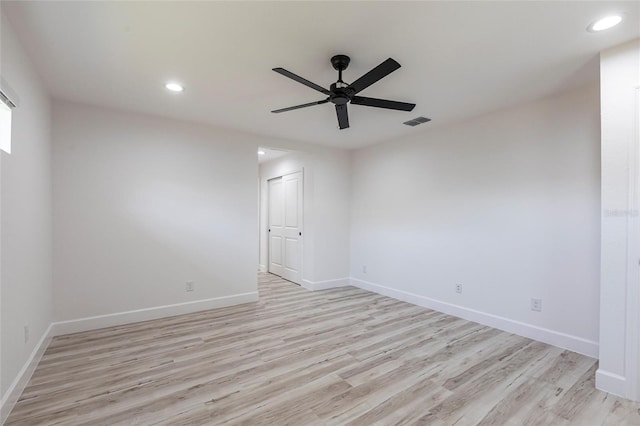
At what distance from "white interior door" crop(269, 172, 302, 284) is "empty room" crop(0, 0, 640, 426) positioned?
0.85 metres

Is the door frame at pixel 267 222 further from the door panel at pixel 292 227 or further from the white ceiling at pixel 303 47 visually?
the white ceiling at pixel 303 47

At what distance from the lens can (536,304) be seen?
10.0 ft

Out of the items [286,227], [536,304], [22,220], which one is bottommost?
[536,304]

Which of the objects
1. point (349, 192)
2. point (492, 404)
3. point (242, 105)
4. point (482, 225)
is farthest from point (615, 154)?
point (349, 192)

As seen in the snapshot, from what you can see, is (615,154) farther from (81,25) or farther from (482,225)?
(81,25)

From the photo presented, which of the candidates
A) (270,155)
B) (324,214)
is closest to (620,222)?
(324,214)

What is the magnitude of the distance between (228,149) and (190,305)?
217 centimetres

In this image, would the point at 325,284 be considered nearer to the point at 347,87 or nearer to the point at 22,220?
the point at 347,87

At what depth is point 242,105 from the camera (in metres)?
3.24

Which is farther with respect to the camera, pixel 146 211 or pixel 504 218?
pixel 146 211

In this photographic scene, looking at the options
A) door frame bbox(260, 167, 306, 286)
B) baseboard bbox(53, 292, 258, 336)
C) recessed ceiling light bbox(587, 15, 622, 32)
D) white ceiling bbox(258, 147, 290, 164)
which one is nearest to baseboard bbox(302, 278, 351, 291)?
door frame bbox(260, 167, 306, 286)

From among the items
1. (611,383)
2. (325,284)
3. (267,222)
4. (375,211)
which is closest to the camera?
(611,383)

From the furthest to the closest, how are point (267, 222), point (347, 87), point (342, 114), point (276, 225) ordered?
Answer: point (267, 222)
point (276, 225)
point (342, 114)
point (347, 87)

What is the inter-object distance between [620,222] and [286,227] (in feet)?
15.4
